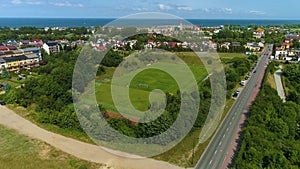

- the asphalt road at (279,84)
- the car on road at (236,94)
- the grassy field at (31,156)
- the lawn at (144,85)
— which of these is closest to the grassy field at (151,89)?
the lawn at (144,85)

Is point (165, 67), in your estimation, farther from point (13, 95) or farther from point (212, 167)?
point (212, 167)

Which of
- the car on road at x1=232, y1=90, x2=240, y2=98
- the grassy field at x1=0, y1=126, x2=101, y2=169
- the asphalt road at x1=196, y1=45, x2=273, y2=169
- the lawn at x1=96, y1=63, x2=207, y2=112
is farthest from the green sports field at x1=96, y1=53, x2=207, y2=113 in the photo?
the grassy field at x1=0, y1=126, x2=101, y2=169

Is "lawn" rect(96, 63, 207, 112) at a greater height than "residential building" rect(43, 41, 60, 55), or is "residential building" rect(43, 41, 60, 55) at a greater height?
"residential building" rect(43, 41, 60, 55)

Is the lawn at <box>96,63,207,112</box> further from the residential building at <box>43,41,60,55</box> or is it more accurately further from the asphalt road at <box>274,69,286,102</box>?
the residential building at <box>43,41,60,55</box>

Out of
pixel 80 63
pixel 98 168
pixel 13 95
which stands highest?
pixel 80 63

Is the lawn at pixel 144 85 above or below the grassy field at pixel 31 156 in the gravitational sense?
above

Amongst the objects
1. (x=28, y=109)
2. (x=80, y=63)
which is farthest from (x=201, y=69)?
(x=28, y=109)

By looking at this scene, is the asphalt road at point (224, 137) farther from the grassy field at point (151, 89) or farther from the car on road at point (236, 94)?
the grassy field at point (151, 89)
